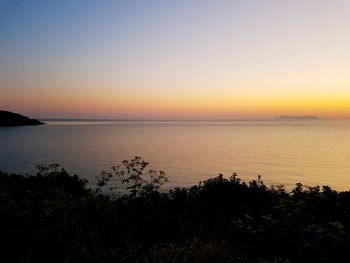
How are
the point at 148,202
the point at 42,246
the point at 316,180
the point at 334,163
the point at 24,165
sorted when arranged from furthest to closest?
the point at 334,163 < the point at 24,165 < the point at 316,180 < the point at 148,202 < the point at 42,246

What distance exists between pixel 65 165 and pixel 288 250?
124ft

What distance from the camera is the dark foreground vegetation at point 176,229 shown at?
808 cm

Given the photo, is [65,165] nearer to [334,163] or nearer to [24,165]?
[24,165]

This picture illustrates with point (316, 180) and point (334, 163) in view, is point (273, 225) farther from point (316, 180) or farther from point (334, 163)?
point (334, 163)

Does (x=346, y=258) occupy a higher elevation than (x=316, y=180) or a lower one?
higher

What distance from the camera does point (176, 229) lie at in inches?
425

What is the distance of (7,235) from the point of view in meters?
8.99

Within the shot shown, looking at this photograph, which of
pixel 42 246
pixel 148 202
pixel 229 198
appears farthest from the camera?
pixel 229 198

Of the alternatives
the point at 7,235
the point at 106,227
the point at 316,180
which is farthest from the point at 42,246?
the point at 316,180

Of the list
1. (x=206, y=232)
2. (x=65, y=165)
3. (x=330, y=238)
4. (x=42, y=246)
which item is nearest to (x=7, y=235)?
(x=42, y=246)

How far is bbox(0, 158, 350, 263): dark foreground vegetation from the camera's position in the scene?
808 cm

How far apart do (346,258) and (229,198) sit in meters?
6.05

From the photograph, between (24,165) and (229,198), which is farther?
(24,165)

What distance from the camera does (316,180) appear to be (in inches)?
1428
